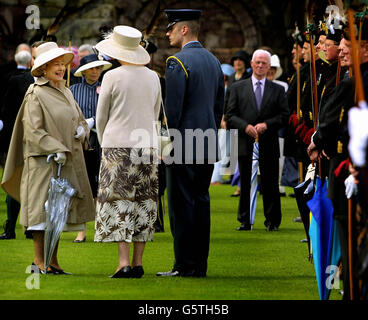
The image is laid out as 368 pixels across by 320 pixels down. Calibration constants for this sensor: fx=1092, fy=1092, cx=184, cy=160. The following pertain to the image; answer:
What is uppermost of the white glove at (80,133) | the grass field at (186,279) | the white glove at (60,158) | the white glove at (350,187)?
the white glove at (80,133)

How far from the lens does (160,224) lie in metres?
12.7

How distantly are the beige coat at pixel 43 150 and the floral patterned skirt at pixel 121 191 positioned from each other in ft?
1.34

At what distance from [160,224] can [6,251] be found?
2488 mm

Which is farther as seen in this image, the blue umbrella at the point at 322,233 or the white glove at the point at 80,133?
the white glove at the point at 80,133

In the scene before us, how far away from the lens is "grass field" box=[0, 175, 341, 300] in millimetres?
8297

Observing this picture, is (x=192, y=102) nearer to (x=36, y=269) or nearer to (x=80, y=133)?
(x=80, y=133)

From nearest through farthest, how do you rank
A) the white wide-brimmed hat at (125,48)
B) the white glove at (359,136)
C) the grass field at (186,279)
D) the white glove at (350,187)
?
the white glove at (359,136) → the white glove at (350,187) → the grass field at (186,279) → the white wide-brimmed hat at (125,48)

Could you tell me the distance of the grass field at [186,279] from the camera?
8297 millimetres

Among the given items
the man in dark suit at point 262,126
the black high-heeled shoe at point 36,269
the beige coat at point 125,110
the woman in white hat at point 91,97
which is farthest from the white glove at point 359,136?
the man in dark suit at point 262,126

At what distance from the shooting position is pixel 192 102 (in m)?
9.10

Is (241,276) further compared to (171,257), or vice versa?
(171,257)

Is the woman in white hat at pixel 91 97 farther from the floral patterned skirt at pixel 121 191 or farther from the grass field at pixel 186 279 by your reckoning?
the floral patterned skirt at pixel 121 191
